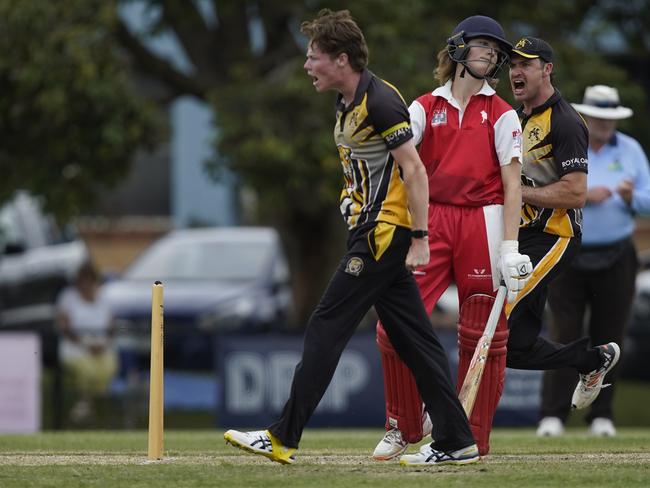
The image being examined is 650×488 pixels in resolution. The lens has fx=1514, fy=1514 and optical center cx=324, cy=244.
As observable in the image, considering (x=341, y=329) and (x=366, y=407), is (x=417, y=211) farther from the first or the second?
(x=366, y=407)

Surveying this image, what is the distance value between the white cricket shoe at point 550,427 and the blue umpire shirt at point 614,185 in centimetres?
128

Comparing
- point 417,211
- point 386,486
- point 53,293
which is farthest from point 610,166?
point 53,293

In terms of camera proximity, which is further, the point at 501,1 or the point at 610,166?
the point at 501,1

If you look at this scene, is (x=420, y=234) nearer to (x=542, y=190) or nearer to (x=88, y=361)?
(x=542, y=190)

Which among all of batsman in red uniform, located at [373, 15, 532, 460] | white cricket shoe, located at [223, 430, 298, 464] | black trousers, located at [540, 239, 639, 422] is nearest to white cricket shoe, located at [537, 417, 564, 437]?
black trousers, located at [540, 239, 639, 422]

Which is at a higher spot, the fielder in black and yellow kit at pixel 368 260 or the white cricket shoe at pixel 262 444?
the fielder in black and yellow kit at pixel 368 260

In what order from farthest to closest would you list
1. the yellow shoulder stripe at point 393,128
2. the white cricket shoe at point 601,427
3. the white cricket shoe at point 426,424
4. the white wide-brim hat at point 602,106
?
the white cricket shoe at point 601,427 < the white wide-brim hat at point 602,106 < the white cricket shoe at point 426,424 < the yellow shoulder stripe at point 393,128

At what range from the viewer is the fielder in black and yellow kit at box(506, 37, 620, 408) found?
748 cm

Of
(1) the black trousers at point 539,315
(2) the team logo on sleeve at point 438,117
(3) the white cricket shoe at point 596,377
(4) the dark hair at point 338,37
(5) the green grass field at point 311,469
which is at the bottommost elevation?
(5) the green grass field at point 311,469

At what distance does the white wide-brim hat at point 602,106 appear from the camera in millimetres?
10391

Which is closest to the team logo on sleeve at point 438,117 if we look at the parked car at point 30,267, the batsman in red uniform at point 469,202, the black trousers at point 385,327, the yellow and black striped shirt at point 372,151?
the batsman in red uniform at point 469,202

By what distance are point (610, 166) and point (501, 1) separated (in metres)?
6.24

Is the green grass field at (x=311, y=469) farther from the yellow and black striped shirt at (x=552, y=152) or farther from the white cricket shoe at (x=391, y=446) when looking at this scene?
the yellow and black striped shirt at (x=552, y=152)

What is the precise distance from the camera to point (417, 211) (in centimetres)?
659
